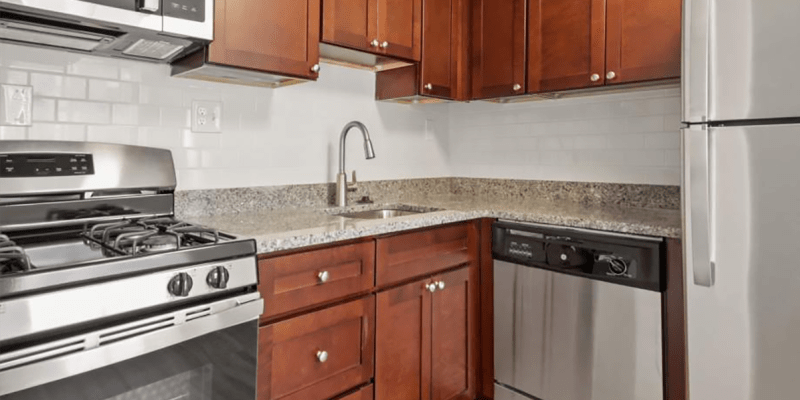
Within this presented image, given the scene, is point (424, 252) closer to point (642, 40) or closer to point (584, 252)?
point (584, 252)

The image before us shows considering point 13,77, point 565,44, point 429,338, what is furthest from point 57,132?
point 565,44

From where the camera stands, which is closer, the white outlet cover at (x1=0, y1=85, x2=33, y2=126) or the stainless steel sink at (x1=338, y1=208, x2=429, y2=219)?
the white outlet cover at (x1=0, y1=85, x2=33, y2=126)

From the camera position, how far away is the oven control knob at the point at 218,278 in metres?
1.18

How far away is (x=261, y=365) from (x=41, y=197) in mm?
801

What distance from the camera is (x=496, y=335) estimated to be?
2047mm

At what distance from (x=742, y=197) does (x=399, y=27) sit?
4.75 feet

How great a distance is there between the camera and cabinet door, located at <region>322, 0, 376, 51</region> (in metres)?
1.88

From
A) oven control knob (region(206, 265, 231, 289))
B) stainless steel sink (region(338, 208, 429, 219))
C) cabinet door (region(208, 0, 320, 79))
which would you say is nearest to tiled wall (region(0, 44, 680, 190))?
stainless steel sink (region(338, 208, 429, 219))

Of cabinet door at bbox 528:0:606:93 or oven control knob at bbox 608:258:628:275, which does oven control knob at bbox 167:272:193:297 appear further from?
cabinet door at bbox 528:0:606:93

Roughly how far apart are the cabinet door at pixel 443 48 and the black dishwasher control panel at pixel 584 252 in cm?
76

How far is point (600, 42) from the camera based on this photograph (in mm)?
2020

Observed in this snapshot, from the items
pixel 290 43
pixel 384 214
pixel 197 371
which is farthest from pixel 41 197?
pixel 384 214

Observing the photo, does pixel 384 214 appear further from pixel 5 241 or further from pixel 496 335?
pixel 5 241

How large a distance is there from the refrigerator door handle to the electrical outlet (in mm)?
1614
